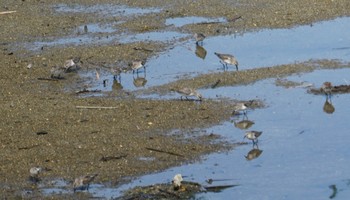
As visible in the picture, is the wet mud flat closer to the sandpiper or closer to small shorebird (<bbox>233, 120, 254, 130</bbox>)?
small shorebird (<bbox>233, 120, 254, 130</bbox>)

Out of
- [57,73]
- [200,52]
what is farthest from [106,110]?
[200,52]

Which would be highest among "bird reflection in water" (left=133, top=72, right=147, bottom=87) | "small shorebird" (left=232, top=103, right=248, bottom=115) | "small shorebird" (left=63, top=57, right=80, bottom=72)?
"small shorebird" (left=63, top=57, right=80, bottom=72)

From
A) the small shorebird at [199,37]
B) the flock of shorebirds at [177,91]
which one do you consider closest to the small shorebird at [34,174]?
the flock of shorebirds at [177,91]

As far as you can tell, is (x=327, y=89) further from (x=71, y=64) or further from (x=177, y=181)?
(x=71, y=64)

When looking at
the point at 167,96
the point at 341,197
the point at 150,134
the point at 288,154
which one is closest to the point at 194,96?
the point at 167,96

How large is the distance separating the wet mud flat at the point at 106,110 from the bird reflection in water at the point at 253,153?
0.22 meters

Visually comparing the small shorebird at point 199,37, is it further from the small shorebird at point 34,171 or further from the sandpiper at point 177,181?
the sandpiper at point 177,181

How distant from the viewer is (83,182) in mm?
7590

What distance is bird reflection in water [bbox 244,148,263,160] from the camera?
8.26 m

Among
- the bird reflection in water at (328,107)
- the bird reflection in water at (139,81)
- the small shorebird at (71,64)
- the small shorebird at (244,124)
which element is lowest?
the small shorebird at (244,124)

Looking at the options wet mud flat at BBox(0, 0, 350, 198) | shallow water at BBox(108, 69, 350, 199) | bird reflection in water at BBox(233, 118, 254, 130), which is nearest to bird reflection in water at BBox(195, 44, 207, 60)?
wet mud flat at BBox(0, 0, 350, 198)

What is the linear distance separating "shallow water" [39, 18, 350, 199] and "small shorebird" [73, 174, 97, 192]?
0.07 meters

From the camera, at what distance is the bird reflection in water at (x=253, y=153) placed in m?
8.26

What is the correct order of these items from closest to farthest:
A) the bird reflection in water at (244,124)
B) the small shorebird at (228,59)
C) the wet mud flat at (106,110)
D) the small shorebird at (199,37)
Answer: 1. the wet mud flat at (106,110)
2. the bird reflection in water at (244,124)
3. the small shorebird at (228,59)
4. the small shorebird at (199,37)
